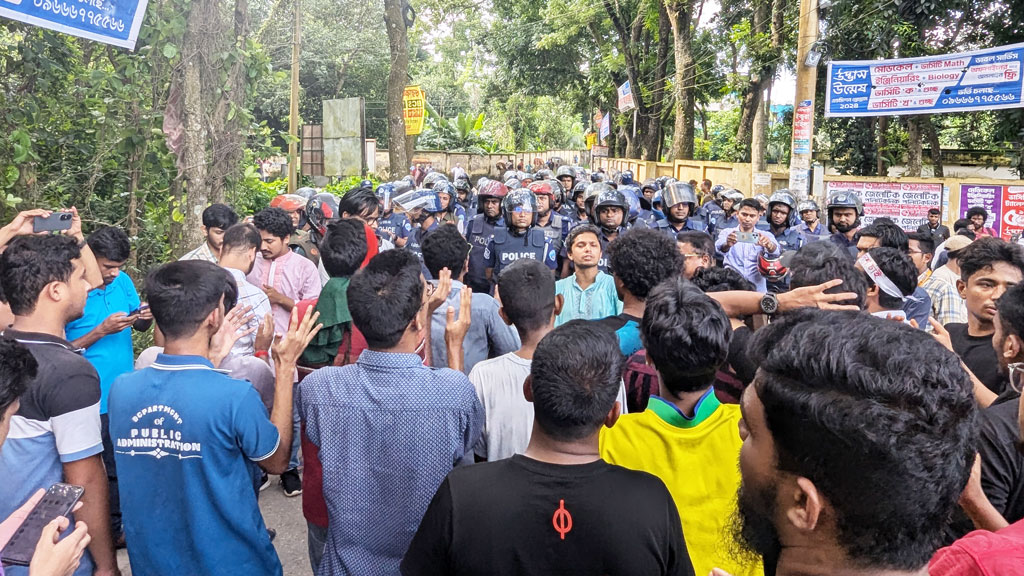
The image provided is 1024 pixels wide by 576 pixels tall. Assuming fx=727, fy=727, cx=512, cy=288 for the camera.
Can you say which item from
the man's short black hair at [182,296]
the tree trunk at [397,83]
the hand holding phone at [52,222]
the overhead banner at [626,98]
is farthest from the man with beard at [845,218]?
the overhead banner at [626,98]

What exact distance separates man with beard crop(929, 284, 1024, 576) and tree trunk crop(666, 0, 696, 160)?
19.2 meters

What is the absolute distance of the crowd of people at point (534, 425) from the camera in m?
1.15

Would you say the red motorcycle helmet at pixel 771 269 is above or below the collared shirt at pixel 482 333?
above

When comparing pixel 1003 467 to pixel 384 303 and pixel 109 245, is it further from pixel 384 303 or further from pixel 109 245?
pixel 109 245

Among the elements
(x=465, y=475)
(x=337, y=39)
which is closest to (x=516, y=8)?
(x=337, y=39)

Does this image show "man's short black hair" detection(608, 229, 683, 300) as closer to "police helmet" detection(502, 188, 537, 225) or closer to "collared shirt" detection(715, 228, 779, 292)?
"collared shirt" detection(715, 228, 779, 292)

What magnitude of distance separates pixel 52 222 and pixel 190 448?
220 cm

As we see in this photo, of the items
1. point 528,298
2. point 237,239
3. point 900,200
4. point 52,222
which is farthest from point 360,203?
point 900,200

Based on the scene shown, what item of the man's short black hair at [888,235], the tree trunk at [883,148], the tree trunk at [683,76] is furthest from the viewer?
the tree trunk at [683,76]

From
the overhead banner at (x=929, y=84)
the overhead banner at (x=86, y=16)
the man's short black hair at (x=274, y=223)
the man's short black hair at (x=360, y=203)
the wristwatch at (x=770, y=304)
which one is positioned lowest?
the wristwatch at (x=770, y=304)

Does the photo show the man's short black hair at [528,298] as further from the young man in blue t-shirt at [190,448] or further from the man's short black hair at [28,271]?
the man's short black hair at [28,271]

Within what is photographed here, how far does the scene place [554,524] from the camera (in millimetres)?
1872

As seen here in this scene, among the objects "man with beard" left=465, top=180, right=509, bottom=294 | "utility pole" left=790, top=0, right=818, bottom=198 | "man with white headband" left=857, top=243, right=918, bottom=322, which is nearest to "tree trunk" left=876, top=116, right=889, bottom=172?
"utility pole" left=790, top=0, right=818, bottom=198

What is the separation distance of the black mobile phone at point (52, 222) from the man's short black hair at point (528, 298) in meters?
2.50
